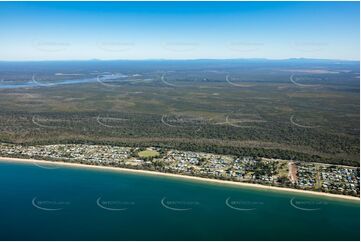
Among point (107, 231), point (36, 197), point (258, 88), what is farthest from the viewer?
point (258, 88)

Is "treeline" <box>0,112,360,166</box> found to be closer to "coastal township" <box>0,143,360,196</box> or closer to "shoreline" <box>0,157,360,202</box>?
"coastal township" <box>0,143,360,196</box>

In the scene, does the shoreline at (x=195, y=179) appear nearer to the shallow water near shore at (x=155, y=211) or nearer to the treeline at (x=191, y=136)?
the shallow water near shore at (x=155, y=211)

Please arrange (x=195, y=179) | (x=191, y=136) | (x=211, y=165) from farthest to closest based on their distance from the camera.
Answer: (x=191, y=136) → (x=211, y=165) → (x=195, y=179)

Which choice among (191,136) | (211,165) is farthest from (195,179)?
(191,136)

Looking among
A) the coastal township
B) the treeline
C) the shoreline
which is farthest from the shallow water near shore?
the treeline

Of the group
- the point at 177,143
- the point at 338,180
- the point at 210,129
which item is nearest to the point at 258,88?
the point at 210,129

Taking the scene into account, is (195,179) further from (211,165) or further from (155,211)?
(155,211)

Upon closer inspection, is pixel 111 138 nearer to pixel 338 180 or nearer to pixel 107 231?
pixel 107 231

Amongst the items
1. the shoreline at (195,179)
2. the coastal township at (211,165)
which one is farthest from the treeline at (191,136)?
the shoreline at (195,179)
